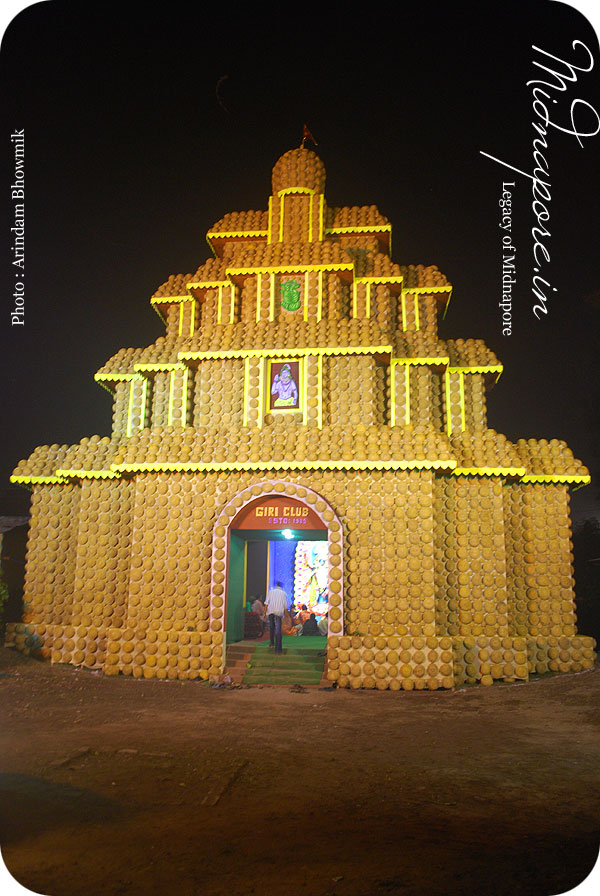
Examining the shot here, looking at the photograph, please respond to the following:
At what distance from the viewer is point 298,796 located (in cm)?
488

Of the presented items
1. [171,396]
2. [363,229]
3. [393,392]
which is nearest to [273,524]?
[393,392]

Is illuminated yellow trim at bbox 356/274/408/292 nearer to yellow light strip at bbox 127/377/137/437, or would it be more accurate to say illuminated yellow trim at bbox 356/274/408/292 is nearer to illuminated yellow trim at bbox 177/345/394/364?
illuminated yellow trim at bbox 177/345/394/364

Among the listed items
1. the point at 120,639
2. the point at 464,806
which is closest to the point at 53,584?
the point at 120,639

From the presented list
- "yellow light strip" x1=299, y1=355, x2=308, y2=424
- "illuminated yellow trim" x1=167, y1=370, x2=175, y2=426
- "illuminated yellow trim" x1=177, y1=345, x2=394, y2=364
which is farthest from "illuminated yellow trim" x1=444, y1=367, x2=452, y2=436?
"illuminated yellow trim" x1=167, y1=370, x2=175, y2=426

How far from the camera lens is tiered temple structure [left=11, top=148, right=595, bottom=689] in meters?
10.9

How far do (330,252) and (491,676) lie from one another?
→ 9.86m

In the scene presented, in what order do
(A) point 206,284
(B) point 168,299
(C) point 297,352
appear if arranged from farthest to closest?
(B) point 168,299 → (A) point 206,284 → (C) point 297,352

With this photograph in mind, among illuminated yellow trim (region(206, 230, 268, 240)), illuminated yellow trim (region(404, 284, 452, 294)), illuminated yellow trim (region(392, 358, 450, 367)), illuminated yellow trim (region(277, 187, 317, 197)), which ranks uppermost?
illuminated yellow trim (region(277, 187, 317, 197))

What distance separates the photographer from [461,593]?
11.4 m

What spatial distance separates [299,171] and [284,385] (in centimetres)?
607

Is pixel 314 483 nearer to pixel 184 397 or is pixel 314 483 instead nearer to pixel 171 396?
pixel 184 397

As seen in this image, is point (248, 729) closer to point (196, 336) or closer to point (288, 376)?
point (288, 376)

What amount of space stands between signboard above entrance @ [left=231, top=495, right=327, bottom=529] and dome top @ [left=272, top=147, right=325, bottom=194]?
28.2ft

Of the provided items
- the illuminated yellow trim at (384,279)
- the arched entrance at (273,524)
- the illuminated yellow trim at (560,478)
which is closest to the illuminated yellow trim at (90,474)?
the arched entrance at (273,524)
